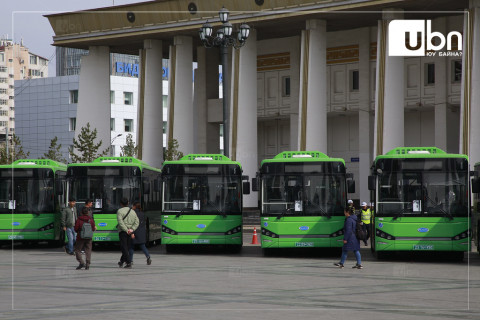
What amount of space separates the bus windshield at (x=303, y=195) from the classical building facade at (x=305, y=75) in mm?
21706

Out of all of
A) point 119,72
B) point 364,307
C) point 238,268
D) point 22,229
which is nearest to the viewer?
point 364,307

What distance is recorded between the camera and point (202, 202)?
27312mm

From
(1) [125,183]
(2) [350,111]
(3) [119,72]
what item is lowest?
(1) [125,183]

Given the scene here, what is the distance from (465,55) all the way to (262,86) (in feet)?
63.6

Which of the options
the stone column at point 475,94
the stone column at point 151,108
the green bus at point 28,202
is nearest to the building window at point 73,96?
→ the stone column at point 151,108

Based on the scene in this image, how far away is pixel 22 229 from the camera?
98.8 ft

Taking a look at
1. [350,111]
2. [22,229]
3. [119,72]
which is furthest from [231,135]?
[119,72]

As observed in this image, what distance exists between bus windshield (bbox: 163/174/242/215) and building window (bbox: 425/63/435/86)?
29.9m

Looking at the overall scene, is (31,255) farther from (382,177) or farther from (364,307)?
(364,307)

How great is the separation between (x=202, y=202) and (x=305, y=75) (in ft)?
87.6

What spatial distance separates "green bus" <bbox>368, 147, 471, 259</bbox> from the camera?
23859mm

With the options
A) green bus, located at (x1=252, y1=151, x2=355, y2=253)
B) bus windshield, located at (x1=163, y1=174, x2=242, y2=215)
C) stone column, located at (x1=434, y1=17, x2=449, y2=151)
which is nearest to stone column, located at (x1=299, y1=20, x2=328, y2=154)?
stone column, located at (x1=434, y1=17, x2=449, y2=151)

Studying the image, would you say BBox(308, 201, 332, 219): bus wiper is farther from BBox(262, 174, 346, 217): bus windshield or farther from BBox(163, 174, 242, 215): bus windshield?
BBox(163, 174, 242, 215): bus windshield

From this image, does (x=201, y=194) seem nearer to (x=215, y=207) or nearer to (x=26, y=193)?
(x=215, y=207)
